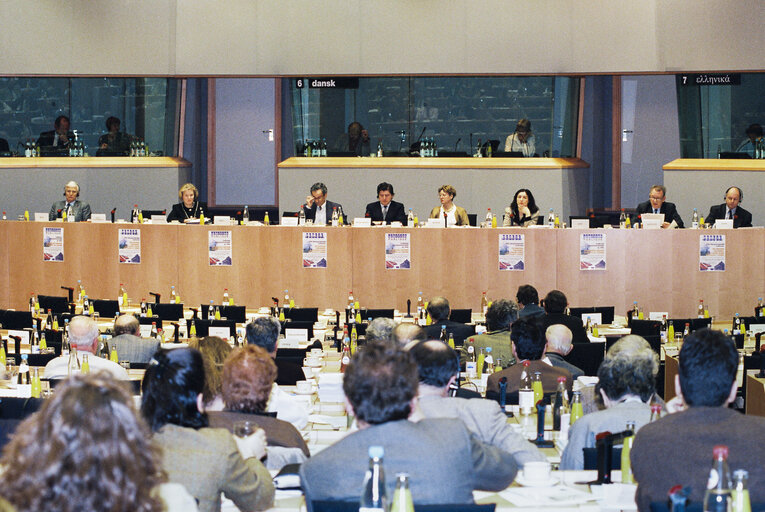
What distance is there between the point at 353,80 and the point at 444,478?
11.0 m

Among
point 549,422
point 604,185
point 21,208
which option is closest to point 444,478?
point 549,422

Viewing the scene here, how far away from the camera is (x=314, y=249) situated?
34.6 feet

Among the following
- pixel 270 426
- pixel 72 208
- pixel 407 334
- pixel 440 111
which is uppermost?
pixel 440 111

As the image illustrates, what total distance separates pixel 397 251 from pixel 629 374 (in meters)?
6.04

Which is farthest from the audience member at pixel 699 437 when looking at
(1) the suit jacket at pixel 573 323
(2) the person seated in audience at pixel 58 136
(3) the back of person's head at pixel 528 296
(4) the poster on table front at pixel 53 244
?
(2) the person seated in audience at pixel 58 136

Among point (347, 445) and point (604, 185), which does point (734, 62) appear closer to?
point (604, 185)

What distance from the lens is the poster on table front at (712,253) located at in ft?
33.7

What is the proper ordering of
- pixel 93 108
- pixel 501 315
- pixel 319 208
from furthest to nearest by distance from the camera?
pixel 93 108, pixel 319 208, pixel 501 315

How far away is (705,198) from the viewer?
13.1 m

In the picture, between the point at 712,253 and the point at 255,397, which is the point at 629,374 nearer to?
the point at 255,397

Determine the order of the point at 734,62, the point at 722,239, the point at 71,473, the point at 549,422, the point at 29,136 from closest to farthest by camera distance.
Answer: the point at 71,473 < the point at 549,422 < the point at 722,239 < the point at 734,62 < the point at 29,136

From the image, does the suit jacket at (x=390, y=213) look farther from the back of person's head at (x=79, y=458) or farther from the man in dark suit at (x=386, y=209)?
the back of person's head at (x=79, y=458)

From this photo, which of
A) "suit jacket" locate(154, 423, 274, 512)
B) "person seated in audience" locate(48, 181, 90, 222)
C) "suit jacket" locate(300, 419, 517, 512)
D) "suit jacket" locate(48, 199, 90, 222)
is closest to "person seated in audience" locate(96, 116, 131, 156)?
"person seated in audience" locate(48, 181, 90, 222)

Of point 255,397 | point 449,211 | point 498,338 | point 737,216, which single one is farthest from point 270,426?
point 737,216
